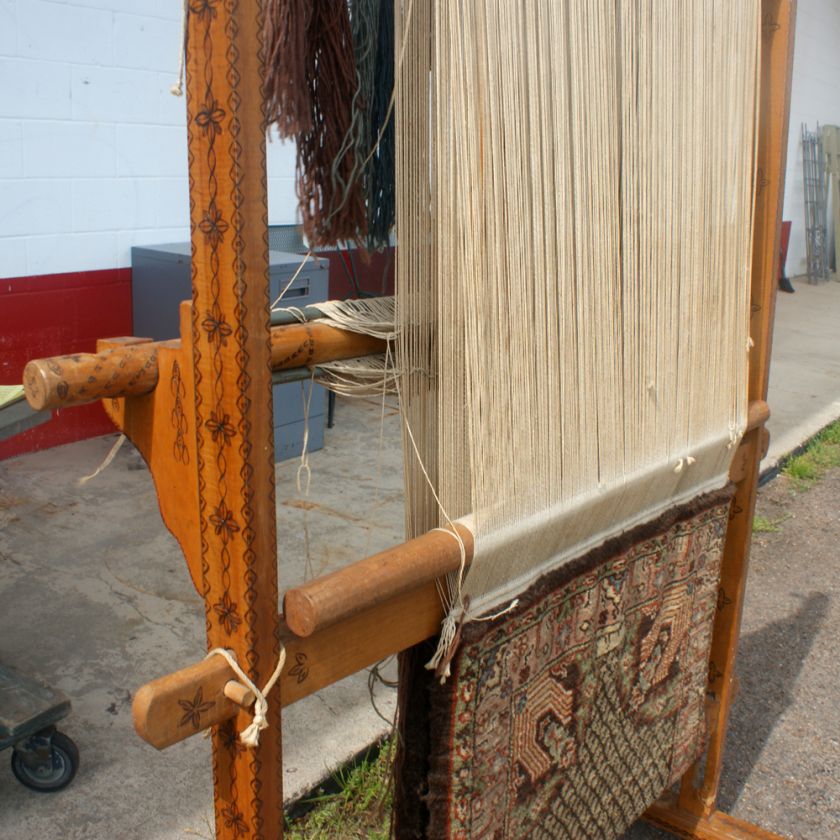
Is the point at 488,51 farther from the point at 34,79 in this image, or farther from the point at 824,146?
the point at 824,146

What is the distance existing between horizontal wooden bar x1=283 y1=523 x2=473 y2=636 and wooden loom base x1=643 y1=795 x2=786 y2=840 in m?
1.33

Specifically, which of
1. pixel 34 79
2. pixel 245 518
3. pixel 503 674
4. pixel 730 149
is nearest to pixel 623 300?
pixel 730 149

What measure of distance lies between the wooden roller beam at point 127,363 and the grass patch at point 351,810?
1113 mm

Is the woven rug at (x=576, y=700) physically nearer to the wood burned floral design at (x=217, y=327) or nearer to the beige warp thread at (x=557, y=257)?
the beige warp thread at (x=557, y=257)

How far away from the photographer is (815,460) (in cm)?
487

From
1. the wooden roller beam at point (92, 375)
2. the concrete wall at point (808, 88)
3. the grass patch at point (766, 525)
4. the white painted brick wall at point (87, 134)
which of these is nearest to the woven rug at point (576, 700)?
the wooden roller beam at point (92, 375)

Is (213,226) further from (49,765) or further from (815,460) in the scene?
(815,460)

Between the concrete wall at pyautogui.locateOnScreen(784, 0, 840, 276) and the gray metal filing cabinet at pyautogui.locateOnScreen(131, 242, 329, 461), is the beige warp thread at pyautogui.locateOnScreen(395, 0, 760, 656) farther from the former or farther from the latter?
the concrete wall at pyautogui.locateOnScreen(784, 0, 840, 276)

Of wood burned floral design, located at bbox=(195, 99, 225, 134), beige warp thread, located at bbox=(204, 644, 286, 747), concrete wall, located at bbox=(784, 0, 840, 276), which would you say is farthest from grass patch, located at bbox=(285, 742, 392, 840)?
concrete wall, located at bbox=(784, 0, 840, 276)

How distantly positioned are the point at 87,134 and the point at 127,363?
10.8 ft

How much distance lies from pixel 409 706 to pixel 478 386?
1.41 ft

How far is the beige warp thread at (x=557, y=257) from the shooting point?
988 mm

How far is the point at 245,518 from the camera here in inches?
34.5

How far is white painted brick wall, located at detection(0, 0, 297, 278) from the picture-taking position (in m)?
3.62
